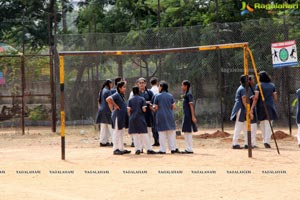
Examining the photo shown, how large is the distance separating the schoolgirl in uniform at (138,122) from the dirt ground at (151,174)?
43 centimetres

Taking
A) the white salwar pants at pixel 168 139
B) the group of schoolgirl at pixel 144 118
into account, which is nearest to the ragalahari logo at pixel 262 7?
the group of schoolgirl at pixel 144 118

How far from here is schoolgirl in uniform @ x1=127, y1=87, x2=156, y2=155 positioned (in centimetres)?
1641

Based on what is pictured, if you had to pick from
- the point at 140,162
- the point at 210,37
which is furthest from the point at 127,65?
the point at 140,162

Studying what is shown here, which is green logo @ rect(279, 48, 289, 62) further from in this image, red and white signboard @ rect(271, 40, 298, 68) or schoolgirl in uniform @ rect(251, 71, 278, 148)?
schoolgirl in uniform @ rect(251, 71, 278, 148)

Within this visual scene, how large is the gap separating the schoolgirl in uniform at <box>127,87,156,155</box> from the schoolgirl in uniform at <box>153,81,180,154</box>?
0.28 m

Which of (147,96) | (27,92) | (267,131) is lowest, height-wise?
(267,131)

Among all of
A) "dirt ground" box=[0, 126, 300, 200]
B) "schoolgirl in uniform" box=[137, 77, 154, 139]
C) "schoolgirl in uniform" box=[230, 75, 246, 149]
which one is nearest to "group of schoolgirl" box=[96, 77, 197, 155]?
"dirt ground" box=[0, 126, 300, 200]

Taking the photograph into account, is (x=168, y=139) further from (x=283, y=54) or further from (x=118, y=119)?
(x=283, y=54)

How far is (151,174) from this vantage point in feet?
42.3

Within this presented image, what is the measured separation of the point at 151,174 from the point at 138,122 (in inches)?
141

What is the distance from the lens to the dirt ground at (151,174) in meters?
10.6

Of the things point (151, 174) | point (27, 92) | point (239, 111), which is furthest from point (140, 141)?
point (27, 92)

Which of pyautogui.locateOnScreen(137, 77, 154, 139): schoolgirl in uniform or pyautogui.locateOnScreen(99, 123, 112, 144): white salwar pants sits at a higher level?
pyautogui.locateOnScreen(137, 77, 154, 139): schoolgirl in uniform

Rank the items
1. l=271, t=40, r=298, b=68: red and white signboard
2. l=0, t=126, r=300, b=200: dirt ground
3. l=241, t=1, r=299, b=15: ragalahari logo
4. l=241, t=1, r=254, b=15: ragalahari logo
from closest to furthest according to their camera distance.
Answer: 1. l=0, t=126, r=300, b=200: dirt ground
2. l=271, t=40, r=298, b=68: red and white signboard
3. l=241, t=1, r=299, b=15: ragalahari logo
4. l=241, t=1, r=254, b=15: ragalahari logo
